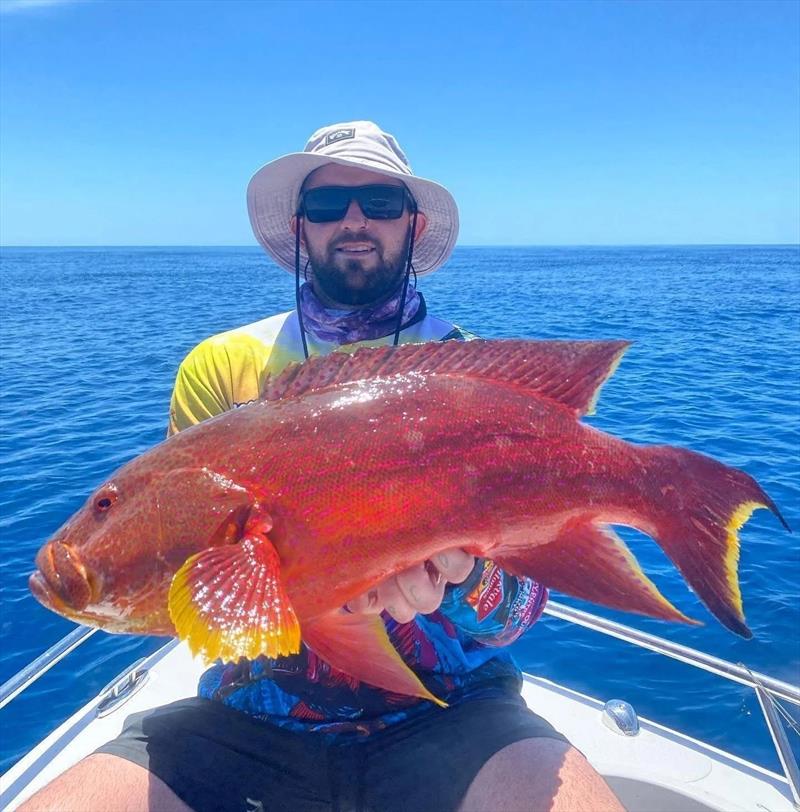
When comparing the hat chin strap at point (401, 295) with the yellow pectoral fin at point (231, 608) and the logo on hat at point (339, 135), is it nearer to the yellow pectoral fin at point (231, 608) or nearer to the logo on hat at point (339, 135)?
the logo on hat at point (339, 135)

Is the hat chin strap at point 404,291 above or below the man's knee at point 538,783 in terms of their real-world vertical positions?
above

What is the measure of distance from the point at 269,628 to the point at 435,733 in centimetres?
121

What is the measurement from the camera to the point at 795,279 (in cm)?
5453

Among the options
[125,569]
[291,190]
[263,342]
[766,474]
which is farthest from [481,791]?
[766,474]

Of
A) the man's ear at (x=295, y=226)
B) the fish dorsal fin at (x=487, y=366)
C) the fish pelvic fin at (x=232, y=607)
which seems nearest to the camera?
the fish pelvic fin at (x=232, y=607)

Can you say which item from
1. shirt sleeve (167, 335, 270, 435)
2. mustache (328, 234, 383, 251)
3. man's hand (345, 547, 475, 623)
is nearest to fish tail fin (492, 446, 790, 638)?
man's hand (345, 547, 475, 623)

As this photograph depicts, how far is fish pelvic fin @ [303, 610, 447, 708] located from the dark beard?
183 centimetres

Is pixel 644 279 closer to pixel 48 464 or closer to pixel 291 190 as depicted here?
pixel 48 464

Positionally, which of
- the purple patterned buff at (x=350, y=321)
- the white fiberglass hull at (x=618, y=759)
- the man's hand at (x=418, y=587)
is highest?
the purple patterned buff at (x=350, y=321)

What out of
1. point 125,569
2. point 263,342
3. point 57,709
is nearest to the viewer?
point 125,569

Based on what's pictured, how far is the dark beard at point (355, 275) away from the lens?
353 cm

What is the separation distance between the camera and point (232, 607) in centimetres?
191

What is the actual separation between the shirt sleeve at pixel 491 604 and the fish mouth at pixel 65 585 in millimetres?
1291

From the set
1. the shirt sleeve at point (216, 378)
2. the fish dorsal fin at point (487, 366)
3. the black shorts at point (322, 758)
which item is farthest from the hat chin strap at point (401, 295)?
the black shorts at point (322, 758)
